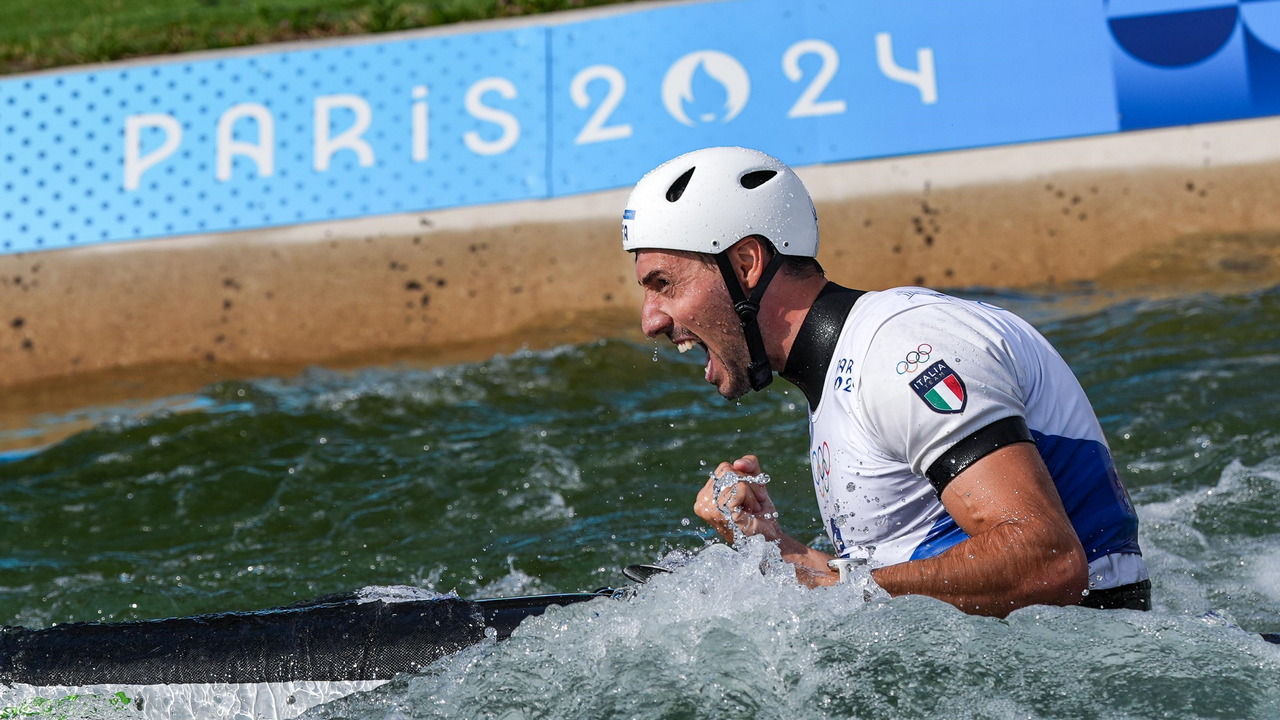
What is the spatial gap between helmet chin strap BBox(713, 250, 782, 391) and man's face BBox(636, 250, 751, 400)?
→ 19 millimetres

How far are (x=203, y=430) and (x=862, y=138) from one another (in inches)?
203

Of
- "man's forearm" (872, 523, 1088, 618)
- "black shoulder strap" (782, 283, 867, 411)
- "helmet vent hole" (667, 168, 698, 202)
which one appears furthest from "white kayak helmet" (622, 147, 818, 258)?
"man's forearm" (872, 523, 1088, 618)

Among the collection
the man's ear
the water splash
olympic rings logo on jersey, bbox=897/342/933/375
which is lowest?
the water splash

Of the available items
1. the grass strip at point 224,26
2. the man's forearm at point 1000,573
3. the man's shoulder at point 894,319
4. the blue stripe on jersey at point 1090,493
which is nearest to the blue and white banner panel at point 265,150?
the grass strip at point 224,26

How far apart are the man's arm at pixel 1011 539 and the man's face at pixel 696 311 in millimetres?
742

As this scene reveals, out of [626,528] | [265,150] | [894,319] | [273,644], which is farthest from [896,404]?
[265,150]

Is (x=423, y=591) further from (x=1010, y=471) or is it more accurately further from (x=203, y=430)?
(x=203, y=430)

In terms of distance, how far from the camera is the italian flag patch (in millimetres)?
2572

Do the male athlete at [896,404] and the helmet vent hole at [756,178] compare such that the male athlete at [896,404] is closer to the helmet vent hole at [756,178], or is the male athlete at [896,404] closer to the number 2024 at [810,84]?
the helmet vent hole at [756,178]

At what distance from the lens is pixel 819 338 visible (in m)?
2.99

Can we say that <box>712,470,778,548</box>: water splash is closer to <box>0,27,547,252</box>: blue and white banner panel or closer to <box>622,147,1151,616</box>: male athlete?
<box>622,147,1151,616</box>: male athlete

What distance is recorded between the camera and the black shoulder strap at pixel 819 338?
2969mm

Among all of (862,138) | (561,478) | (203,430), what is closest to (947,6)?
(862,138)

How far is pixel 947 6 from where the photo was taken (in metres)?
9.05
